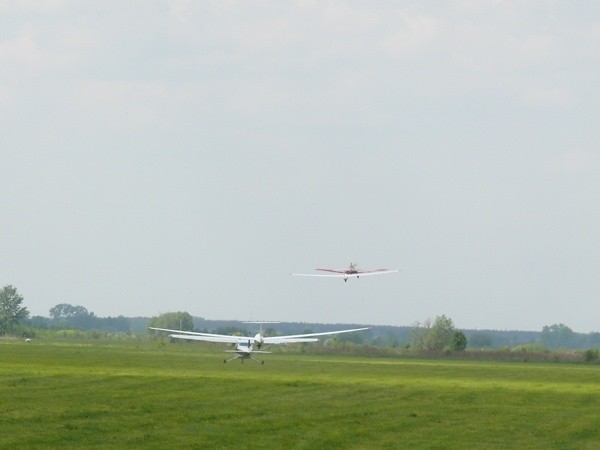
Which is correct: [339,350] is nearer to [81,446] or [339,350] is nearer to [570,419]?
[570,419]

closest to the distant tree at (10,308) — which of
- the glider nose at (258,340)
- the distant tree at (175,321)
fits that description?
the distant tree at (175,321)

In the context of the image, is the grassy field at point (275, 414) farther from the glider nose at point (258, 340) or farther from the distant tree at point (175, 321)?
the distant tree at point (175, 321)

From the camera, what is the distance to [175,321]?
184m

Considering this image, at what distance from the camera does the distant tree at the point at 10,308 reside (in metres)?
195

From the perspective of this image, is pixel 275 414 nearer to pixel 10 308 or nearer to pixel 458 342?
pixel 458 342

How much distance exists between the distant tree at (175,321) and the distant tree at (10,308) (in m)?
22.2

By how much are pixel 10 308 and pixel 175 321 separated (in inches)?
1131

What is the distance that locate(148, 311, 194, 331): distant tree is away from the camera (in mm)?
182762

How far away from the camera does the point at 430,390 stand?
4297 cm

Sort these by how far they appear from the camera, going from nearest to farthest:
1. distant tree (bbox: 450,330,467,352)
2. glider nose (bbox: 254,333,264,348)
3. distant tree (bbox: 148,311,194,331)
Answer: glider nose (bbox: 254,333,264,348)
distant tree (bbox: 450,330,467,352)
distant tree (bbox: 148,311,194,331)

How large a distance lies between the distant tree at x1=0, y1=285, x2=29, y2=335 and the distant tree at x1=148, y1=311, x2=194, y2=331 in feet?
72.9

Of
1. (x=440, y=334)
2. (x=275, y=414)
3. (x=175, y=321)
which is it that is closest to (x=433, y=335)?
(x=440, y=334)

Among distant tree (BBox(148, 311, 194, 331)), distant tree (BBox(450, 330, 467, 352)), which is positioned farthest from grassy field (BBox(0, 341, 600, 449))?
distant tree (BBox(148, 311, 194, 331))

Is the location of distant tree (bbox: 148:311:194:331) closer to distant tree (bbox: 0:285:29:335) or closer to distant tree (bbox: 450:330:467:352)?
distant tree (bbox: 0:285:29:335)
